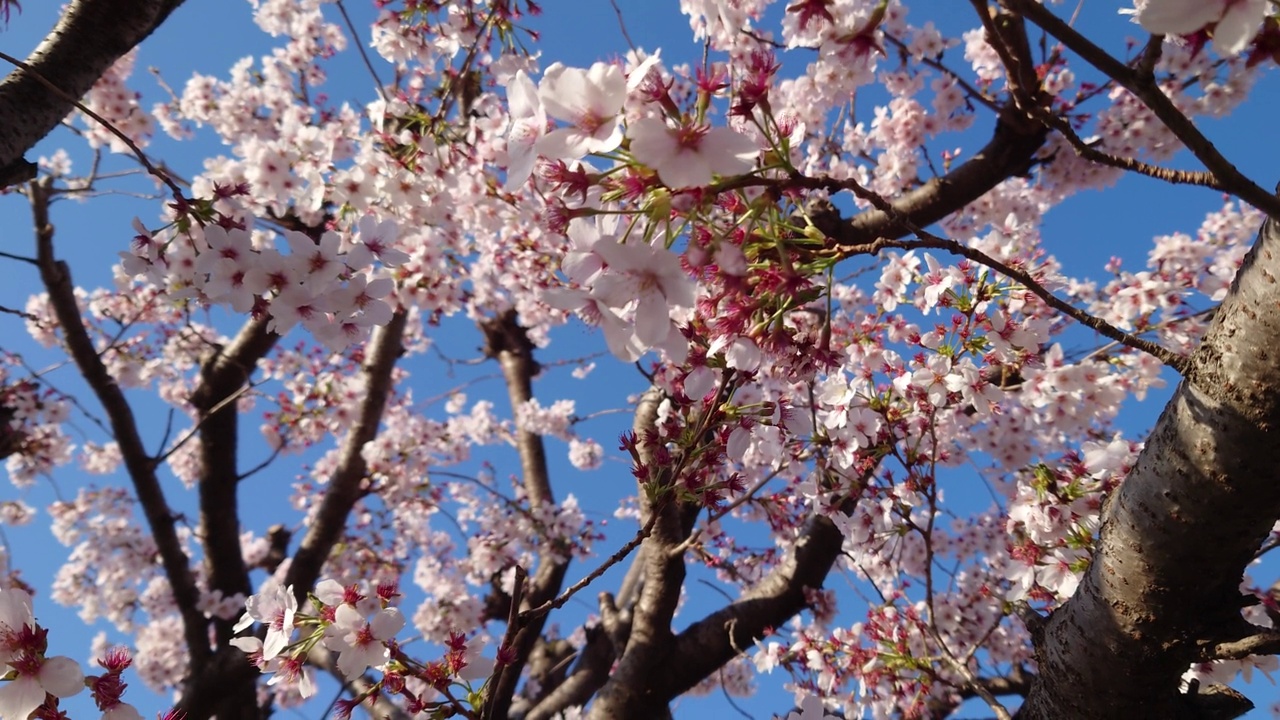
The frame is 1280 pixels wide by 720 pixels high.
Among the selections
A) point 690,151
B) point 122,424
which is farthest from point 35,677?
point 122,424

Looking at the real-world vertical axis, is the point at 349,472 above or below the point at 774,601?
above

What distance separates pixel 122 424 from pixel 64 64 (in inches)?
104

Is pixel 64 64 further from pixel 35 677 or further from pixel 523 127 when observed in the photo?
pixel 523 127

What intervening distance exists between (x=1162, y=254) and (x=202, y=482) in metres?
6.37

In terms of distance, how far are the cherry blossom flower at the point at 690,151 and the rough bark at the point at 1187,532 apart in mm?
994

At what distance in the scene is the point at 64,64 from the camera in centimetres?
183

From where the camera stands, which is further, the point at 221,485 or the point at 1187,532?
the point at 221,485

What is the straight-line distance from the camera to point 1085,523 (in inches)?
73.2

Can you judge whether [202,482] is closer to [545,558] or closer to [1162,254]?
[545,558]

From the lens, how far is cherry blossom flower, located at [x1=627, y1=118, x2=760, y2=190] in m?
0.78

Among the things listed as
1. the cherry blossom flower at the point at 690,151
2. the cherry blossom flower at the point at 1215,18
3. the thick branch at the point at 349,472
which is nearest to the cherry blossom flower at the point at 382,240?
the cherry blossom flower at the point at 690,151

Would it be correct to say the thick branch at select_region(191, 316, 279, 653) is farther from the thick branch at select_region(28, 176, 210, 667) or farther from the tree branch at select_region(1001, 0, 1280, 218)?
the tree branch at select_region(1001, 0, 1280, 218)

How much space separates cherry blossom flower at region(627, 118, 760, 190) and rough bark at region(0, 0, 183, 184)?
182 cm

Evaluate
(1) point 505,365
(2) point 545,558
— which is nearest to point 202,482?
(2) point 545,558
